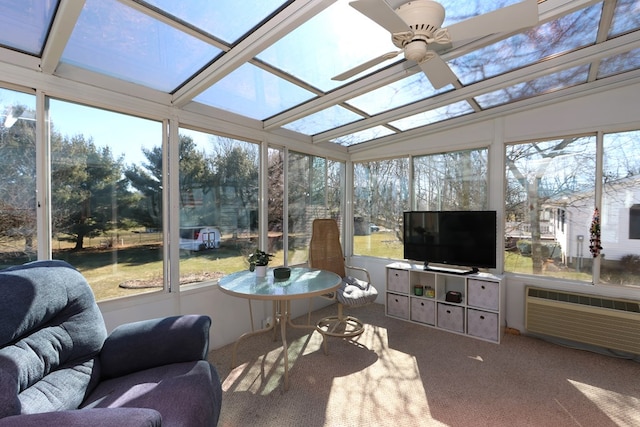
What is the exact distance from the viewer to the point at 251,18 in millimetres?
1736

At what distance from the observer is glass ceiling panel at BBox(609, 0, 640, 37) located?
1.86 m

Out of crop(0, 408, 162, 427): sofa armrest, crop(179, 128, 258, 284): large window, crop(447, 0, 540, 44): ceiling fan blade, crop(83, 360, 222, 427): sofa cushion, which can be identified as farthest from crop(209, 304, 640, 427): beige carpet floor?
crop(447, 0, 540, 44): ceiling fan blade

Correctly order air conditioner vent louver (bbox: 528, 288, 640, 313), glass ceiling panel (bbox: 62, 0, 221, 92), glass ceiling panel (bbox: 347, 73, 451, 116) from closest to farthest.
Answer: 1. glass ceiling panel (bbox: 62, 0, 221, 92)
2. glass ceiling panel (bbox: 347, 73, 451, 116)
3. air conditioner vent louver (bbox: 528, 288, 640, 313)

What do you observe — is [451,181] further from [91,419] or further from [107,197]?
[91,419]

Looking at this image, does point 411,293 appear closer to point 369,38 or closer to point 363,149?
point 363,149

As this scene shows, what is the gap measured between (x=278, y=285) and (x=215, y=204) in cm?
115

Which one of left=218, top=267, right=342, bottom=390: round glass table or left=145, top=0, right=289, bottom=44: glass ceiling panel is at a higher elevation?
left=145, top=0, right=289, bottom=44: glass ceiling panel

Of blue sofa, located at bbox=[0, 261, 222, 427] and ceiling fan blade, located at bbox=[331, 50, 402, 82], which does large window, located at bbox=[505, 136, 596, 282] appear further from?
blue sofa, located at bbox=[0, 261, 222, 427]

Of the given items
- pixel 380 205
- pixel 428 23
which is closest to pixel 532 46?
pixel 428 23

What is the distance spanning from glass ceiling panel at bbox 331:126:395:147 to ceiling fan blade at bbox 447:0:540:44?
2241 mm

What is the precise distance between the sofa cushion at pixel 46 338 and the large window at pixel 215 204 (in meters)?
1.19

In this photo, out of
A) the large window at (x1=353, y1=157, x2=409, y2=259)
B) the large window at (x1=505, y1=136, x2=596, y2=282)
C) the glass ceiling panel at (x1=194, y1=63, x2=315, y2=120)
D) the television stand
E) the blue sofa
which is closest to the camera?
the blue sofa

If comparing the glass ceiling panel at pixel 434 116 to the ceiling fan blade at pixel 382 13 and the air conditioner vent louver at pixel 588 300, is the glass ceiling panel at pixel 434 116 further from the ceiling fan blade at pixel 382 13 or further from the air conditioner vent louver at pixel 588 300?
the air conditioner vent louver at pixel 588 300

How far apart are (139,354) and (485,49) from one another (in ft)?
10.4
